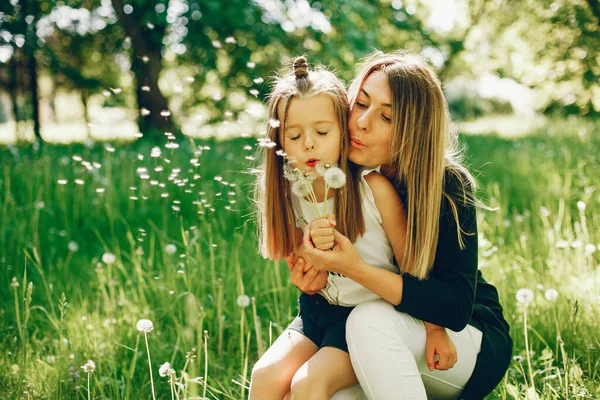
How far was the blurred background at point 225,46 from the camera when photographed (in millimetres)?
9016

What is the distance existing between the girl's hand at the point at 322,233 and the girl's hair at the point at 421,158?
270mm

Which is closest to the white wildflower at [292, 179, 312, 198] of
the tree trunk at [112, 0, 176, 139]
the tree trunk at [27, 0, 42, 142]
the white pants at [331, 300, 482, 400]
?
the white pants at [331, 300, 482, 400]

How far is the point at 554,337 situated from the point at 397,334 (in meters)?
1.01

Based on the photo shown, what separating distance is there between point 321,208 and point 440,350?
0.60m

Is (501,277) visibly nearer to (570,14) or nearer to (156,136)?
(156,136)

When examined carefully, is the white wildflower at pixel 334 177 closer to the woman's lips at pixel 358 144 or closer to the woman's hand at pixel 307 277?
the woman's lips at pixel 358 144

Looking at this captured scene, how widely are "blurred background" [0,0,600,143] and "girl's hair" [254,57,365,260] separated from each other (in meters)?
1.37

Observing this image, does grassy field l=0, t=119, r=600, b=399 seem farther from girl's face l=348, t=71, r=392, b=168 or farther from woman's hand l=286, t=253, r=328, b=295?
girl's face l=348, t=71, r=392, b=168

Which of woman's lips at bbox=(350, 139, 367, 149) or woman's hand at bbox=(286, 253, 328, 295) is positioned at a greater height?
woman's lips at bbox=(350, 139, 367, 149)

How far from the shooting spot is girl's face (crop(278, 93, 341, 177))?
76.0 inches

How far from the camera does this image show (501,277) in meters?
2.88

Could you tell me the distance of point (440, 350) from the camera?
1.83 meters

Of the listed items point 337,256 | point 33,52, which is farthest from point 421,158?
point 33,52

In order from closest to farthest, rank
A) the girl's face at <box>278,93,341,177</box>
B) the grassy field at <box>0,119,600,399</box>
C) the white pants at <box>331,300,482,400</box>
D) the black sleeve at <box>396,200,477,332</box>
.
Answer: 1. the white pants at <box>331,300,482,400</box>
2. the black sleeve at <box>396,200,477,332</box>
3. the girl's face at <box>278,93,341,177</box>
4. the grassy field at <box>0,119,600,399</box>
